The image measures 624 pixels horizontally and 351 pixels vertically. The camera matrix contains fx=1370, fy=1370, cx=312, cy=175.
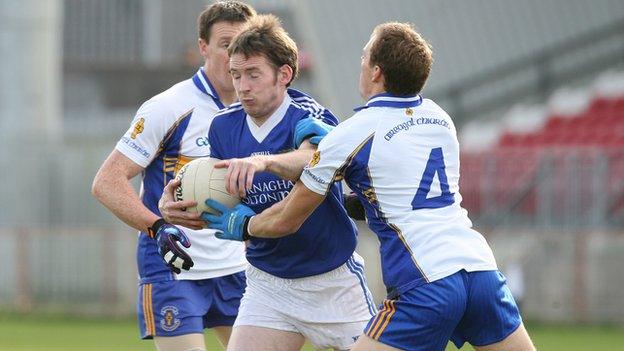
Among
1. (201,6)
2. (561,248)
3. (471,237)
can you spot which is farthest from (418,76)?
(201,6)

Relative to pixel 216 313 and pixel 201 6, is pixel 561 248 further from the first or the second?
pixel 201 6

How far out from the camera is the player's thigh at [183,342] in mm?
6969

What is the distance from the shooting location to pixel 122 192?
6.89m

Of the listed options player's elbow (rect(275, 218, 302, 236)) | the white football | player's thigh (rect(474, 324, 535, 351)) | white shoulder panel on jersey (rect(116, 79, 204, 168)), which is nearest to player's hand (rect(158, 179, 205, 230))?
the white football

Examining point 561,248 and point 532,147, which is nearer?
point 561,248

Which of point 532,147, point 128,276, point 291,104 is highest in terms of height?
point 291,104

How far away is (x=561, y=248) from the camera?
17.0 meters

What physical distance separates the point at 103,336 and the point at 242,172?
10.5 meters

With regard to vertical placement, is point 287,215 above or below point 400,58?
below

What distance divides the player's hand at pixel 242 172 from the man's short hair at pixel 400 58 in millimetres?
633

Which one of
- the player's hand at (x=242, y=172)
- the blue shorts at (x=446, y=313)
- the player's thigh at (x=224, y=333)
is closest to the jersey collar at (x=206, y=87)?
the player's thigh at (x=224, y=333)

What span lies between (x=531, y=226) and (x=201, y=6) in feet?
47.6

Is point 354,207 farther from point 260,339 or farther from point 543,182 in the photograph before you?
point 543,182

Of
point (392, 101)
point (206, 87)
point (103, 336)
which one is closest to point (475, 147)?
point (103, 336)
